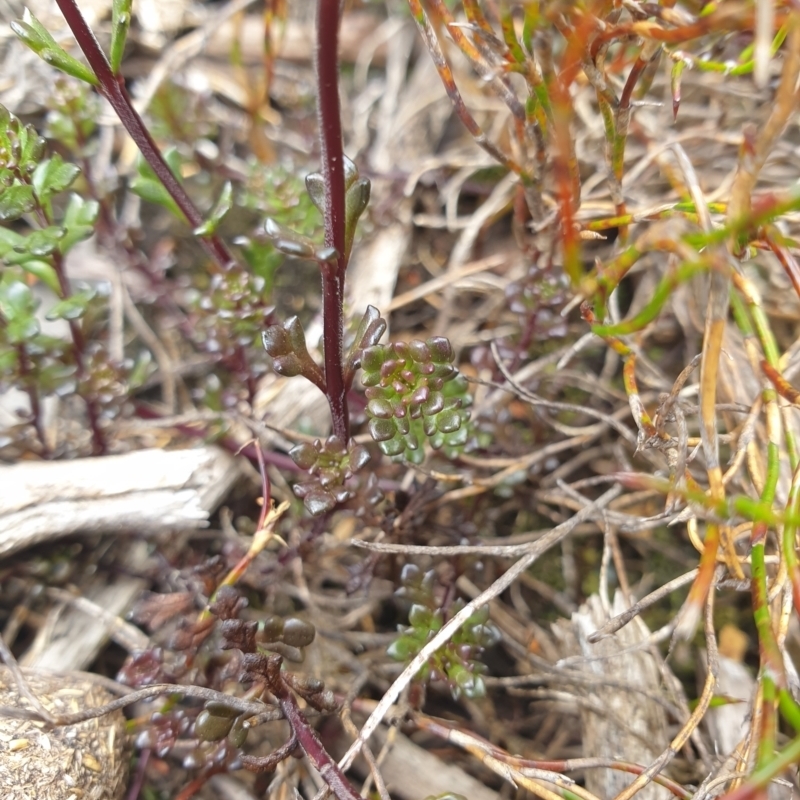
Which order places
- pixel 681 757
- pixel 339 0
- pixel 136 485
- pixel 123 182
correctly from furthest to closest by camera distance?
pixel 123 182 < pixel 136 485 < pixel 681 757 < pixel 339 0

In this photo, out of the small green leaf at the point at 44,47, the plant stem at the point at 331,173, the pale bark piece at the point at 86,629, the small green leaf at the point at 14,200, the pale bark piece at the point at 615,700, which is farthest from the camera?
the pale bark piece at the point at 86,629

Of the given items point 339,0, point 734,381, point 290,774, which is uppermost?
point 339,0

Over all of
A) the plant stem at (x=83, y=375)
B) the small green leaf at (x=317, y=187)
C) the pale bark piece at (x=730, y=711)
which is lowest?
the pale bark piece at (x=730, y=711)

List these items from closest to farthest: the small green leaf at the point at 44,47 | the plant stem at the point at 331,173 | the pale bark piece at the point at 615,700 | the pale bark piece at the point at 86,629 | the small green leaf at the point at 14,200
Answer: the plant stem at the point at 331,173
the small green leaf at the point at 44,47
the small green leaf at the point at 14,200
the pale bark piece at the point at 615,700
the pale bark piece at the point at 86,629

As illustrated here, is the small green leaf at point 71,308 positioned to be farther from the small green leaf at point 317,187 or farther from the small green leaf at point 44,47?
the small green leaf at point 317,187

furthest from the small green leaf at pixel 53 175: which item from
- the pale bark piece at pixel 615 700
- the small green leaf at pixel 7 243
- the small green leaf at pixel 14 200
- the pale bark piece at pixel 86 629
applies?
the pale bark piece at pixel 615 700

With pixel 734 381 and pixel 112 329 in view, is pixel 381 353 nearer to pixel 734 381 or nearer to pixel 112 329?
pixel 734 381

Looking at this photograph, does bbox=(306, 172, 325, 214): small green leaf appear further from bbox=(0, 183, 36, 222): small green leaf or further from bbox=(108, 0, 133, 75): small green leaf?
bbox=(0, 183, 36, 222): small green leaf

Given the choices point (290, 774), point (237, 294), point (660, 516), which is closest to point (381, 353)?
point (237, 294)
